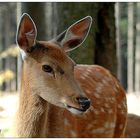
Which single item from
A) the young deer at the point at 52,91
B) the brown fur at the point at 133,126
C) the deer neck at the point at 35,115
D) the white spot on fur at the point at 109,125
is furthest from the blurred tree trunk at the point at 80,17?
the deer neck at the point at 35,115

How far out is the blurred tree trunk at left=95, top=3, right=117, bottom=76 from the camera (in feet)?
Result: 13.6

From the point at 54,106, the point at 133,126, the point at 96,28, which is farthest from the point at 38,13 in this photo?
the point at 133,126

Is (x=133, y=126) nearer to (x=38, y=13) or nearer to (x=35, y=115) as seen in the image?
(x=38, y=13)

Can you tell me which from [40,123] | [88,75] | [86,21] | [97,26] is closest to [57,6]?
[97,26]

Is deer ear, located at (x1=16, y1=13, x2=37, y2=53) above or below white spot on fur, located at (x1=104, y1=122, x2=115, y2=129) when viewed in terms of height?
above

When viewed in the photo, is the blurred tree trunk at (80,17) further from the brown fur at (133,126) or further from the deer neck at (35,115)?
the deer neck at (35,115)

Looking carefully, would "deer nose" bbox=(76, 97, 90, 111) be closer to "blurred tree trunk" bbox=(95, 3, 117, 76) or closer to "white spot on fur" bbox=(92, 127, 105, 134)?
"white spot on fur" bbox=(92, 127, 105, 134)

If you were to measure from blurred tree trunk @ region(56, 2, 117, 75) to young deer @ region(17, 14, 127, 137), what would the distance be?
1086 millimetres

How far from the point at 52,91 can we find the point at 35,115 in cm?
18

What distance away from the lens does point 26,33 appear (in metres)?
2.45

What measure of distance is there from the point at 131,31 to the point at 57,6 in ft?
3.76

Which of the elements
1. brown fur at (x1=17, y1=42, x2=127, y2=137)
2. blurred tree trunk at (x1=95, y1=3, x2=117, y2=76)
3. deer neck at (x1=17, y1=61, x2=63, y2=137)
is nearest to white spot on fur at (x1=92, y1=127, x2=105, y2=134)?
brown fur at (x1=17, y1=42, x2=127, y2=137)

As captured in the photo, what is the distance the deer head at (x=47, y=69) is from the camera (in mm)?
2436

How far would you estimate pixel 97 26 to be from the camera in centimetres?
409
